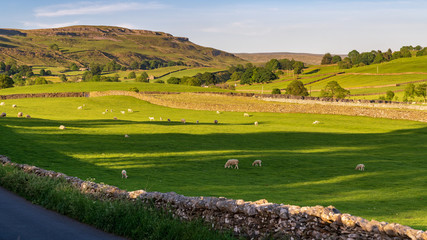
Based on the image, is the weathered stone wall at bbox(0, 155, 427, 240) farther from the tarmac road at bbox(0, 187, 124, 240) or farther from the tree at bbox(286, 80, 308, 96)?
the tree at bbox(286, 80, 308, 96)

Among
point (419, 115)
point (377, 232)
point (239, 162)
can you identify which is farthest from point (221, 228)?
point (419, 115)

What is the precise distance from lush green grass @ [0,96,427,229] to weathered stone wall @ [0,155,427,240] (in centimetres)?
728

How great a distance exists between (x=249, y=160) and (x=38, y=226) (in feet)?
79.6

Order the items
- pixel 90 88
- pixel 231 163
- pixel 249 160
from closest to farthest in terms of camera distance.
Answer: pixel 231 163, pixel 249 160, pixel 90 88

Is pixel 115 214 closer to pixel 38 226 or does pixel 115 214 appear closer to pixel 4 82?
pixel 38 226

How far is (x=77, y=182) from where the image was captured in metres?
17.3

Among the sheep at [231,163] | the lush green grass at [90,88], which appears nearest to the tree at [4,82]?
the lush green grass at [90,88]

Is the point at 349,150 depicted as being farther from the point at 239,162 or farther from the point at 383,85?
the point at 383,85

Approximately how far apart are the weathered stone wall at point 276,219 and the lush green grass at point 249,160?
7280mm

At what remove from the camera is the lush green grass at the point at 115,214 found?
40.7 ft

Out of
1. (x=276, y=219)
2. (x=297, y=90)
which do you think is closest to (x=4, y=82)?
(x=297, y=90)

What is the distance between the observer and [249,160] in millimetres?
36406

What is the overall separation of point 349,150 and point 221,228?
35.2m

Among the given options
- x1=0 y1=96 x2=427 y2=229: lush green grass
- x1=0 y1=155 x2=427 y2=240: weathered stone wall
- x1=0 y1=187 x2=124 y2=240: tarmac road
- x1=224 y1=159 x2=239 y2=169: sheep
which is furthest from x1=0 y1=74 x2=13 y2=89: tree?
x1=0 y1=155 x2=427 y2=240: weathered stone wall
